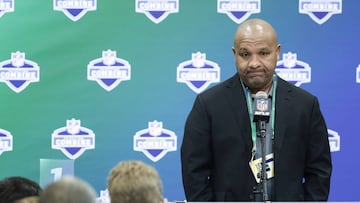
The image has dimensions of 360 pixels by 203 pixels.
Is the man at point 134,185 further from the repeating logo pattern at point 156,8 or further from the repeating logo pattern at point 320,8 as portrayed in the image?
the repeating logo pattern at point 320,8

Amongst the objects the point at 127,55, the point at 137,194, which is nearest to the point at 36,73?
the point at 127,55

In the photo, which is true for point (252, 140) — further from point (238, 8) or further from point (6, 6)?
point (6, 6)

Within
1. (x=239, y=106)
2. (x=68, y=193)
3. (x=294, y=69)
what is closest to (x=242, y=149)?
(x=239, y=106)

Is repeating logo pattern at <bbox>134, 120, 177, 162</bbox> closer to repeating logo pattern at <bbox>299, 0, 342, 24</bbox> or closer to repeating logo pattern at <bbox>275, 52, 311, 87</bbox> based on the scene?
repeating logo pattern at <bbox>275, 52, 311, 87</bbox>

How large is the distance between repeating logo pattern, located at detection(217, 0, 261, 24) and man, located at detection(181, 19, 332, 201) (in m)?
1.52

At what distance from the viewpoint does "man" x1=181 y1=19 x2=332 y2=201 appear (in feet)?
10.6

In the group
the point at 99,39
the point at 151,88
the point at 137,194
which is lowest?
the point at 137,194

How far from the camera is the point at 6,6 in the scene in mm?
4945

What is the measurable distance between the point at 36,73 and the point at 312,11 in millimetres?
2125

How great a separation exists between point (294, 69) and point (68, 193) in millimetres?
3385

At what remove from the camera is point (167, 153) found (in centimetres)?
493

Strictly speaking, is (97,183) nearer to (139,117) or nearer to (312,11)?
(139,117)

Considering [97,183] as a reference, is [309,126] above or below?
above

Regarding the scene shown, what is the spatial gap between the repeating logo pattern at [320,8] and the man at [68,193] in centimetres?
347
